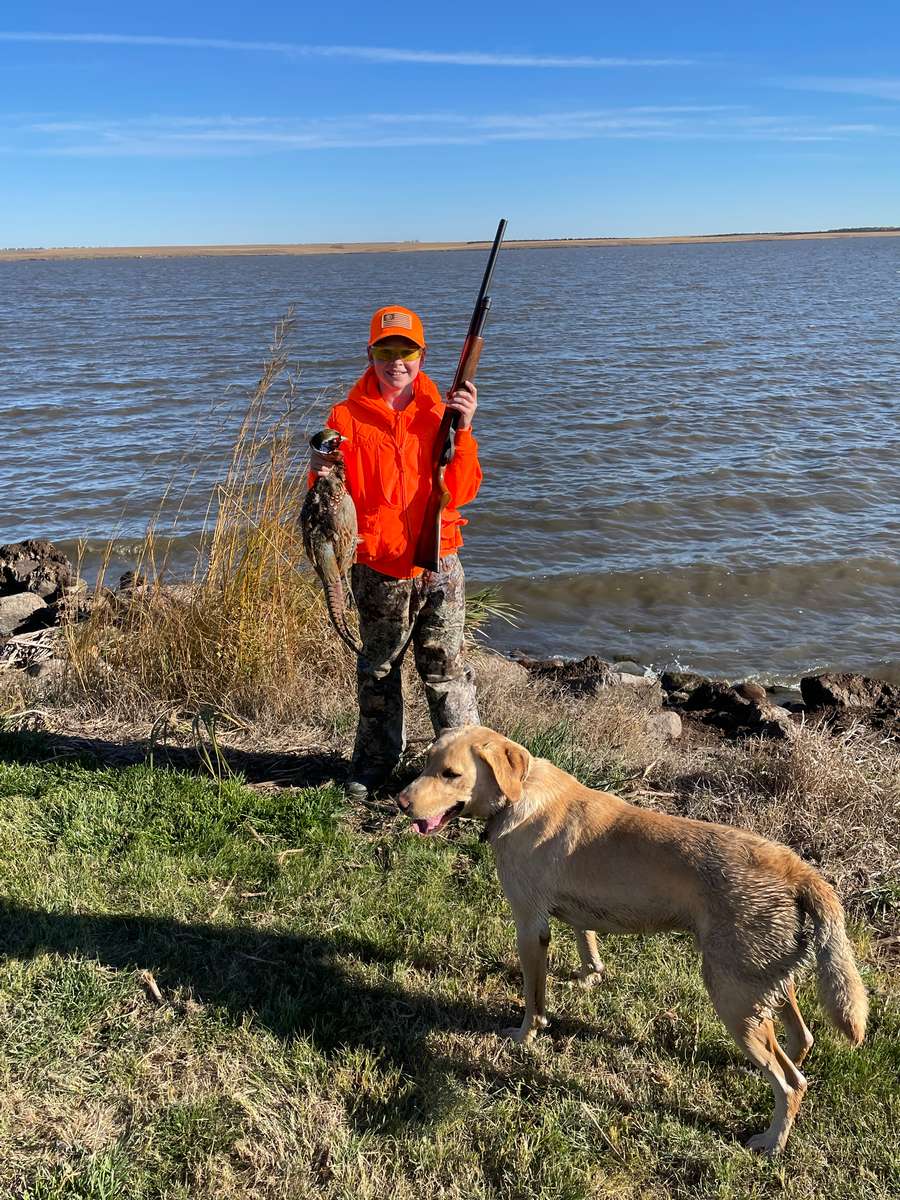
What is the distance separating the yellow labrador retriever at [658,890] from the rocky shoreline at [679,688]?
2.72 m

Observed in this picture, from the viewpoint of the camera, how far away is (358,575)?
4.98 metres

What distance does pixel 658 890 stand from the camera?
128 inches

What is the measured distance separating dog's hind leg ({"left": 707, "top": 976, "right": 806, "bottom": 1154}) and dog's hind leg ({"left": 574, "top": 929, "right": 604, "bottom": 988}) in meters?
0.85

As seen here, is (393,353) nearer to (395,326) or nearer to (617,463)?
(395,326)

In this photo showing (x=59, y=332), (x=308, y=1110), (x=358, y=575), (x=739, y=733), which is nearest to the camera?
(x=308, y=1110)

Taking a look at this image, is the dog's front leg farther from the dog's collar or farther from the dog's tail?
the dog's tail

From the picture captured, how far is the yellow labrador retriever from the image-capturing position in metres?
2.97

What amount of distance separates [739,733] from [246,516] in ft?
14.9

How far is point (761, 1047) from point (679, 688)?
642 centimetres

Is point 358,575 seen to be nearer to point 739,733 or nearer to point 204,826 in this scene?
point 204,826

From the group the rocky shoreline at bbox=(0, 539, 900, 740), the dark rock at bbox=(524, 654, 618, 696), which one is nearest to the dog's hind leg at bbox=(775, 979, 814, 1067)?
the rocky shoreline at bbox=(0, 539, 900, 740)

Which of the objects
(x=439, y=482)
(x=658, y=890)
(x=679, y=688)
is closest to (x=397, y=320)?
(x=439, y=482)

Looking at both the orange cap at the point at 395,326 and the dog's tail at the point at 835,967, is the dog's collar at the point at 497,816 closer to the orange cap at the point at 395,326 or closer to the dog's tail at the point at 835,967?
the dog's tail at the point at 835,967

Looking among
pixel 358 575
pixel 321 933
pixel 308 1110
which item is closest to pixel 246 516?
pixel 358 575
